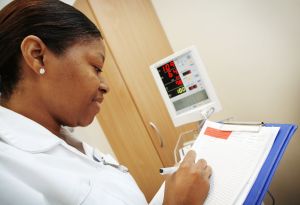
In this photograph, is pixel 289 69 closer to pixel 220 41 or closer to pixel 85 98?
pixel 220 41

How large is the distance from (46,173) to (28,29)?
38 cm

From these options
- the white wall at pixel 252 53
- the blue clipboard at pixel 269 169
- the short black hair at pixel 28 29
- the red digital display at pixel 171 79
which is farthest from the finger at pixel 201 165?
the white wall at pixel 252 53

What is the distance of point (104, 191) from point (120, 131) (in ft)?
4.63

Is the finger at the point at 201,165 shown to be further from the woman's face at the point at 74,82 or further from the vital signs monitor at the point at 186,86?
the vital signs monitor at the point at 186,86

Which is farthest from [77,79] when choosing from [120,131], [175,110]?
[120,131]

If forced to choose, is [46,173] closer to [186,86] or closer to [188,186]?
[188,186]

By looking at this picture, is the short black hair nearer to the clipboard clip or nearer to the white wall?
the clipboard clip

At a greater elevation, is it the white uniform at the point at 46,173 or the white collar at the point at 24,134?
the white collar at the point at 24,134

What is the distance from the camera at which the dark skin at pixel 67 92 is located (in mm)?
639

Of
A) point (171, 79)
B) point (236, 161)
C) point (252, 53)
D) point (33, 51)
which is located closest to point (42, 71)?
point (33, 51)

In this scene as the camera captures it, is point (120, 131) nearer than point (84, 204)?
No

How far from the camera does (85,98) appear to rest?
2.38 feet

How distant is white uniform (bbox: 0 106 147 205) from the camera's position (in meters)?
0.51

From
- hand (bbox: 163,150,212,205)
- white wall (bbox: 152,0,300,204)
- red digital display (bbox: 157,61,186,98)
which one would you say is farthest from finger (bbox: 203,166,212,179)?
white wall (bbox: 152,0,300,204)
